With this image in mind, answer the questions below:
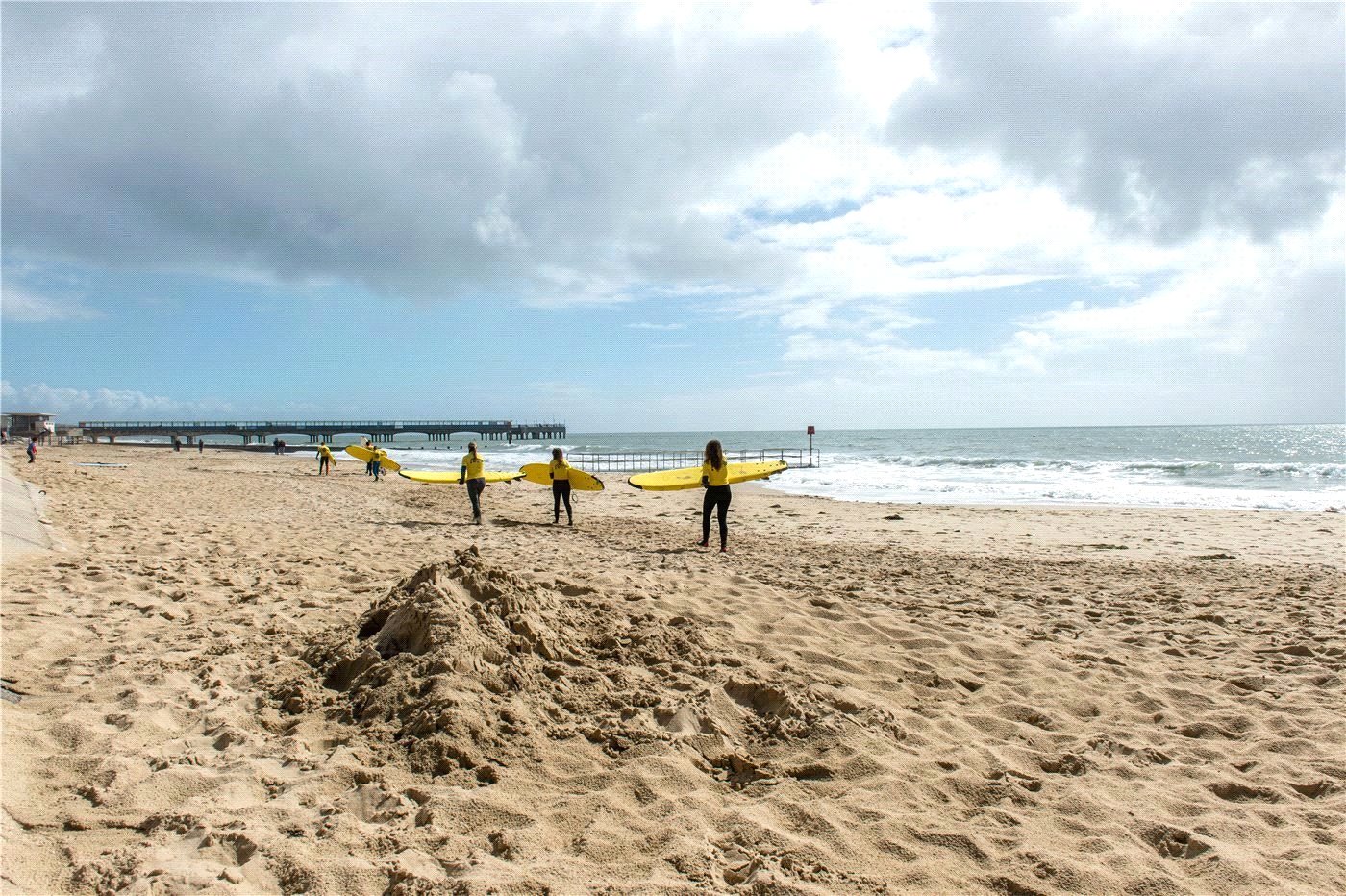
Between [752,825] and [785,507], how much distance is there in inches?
534

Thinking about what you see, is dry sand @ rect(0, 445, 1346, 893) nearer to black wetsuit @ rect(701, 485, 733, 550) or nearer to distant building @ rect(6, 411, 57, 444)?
black wetsuit @ rect(701, 485, 733, 550)

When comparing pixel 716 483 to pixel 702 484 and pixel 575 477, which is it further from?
pixel 575 477

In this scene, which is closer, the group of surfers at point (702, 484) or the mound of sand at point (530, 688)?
the mound of sand at point (530, 688)

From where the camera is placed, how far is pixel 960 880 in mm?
2467

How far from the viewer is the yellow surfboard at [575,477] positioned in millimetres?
13258

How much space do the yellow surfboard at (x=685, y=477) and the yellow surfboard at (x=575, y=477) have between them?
666 mm

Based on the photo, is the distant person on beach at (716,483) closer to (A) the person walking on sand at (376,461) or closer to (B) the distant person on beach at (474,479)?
(B) the distant person on beach at (474,479)

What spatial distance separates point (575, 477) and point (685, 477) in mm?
2609

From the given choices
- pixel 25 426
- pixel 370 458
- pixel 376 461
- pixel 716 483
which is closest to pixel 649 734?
pixel 716 483

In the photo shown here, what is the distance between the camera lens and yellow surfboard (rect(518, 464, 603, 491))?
522 inches

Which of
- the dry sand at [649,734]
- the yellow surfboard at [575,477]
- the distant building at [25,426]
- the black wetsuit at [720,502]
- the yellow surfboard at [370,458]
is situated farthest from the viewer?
the distant building at [25,426]

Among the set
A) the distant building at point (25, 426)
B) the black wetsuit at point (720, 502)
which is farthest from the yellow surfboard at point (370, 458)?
the distant building at point (25, 426)

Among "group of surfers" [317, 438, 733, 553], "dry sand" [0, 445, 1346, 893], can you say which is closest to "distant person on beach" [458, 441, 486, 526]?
"group of surfers" [317, 438, 733, 553]

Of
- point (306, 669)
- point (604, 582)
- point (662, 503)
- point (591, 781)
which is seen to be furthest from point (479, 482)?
point (591, 781)
